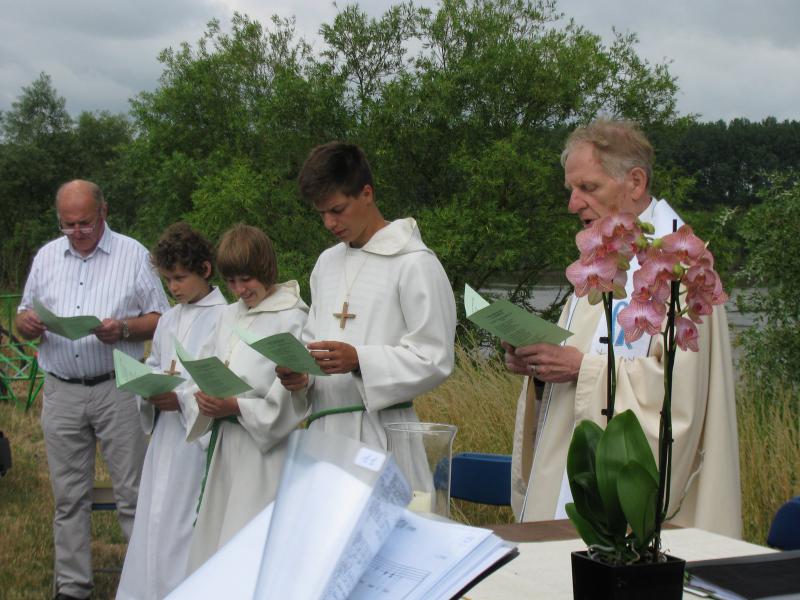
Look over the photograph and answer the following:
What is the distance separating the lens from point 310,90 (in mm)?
10812

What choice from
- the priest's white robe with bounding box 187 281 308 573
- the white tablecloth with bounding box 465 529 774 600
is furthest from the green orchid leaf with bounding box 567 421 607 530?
the priest's white robe with bounding box 187 281 308 573

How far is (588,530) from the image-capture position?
1480 mm

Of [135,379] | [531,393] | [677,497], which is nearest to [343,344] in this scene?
[531,393]

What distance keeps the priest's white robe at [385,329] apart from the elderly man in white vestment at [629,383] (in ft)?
1.50

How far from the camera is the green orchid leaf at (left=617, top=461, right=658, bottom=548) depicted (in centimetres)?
140

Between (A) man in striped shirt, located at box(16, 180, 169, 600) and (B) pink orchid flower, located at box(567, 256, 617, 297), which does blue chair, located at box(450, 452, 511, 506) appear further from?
(B) pink orchid flower, located at box(567, 256, 617, 297)

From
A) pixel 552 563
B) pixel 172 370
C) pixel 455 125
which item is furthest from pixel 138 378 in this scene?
pixel 455 125

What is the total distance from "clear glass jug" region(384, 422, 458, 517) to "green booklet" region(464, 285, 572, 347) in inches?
26.2

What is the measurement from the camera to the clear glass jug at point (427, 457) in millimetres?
1484

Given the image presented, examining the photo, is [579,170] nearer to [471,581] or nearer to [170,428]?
[471,581]

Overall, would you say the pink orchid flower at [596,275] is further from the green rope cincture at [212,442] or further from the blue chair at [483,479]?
the green rope cincture at [212,442]

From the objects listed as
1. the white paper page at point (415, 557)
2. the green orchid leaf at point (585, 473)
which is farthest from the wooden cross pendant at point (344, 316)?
the white paper page at point (415, 557)

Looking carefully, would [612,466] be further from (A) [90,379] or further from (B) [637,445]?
(A) [90,379]

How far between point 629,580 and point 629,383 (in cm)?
137
